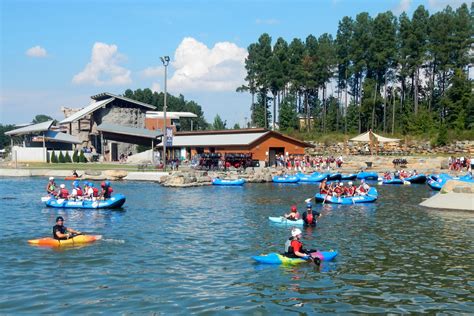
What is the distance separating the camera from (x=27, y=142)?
82.9 m

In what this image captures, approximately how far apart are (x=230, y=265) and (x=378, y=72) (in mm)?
67784

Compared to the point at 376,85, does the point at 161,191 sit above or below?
below

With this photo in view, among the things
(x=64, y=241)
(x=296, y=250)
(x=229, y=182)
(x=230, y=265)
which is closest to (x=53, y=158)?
(x=229, y=182)

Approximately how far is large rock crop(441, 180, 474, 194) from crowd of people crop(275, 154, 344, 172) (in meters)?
26.6

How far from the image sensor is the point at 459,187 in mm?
34406

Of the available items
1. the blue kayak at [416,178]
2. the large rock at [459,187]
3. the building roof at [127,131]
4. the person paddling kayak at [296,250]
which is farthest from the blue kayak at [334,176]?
the person paddling kayak at [296,250]

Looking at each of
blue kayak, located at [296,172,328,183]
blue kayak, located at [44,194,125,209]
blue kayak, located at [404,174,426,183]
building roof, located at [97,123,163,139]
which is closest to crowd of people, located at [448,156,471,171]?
blue kayak, located at [404,174,426,183]

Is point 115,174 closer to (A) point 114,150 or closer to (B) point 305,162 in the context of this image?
(B) point 305,162

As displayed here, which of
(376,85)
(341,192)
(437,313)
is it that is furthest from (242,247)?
(376,85)

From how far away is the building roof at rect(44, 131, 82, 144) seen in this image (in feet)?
254

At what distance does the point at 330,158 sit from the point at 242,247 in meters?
45.0

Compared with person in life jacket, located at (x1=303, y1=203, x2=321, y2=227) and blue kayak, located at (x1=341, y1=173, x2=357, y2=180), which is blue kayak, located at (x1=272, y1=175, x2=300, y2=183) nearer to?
blue kayak, located at (x1=341, y1=173, x2=357, y2=180)

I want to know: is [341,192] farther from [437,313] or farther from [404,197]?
[437,313]

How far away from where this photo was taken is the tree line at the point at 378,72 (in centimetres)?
7112
